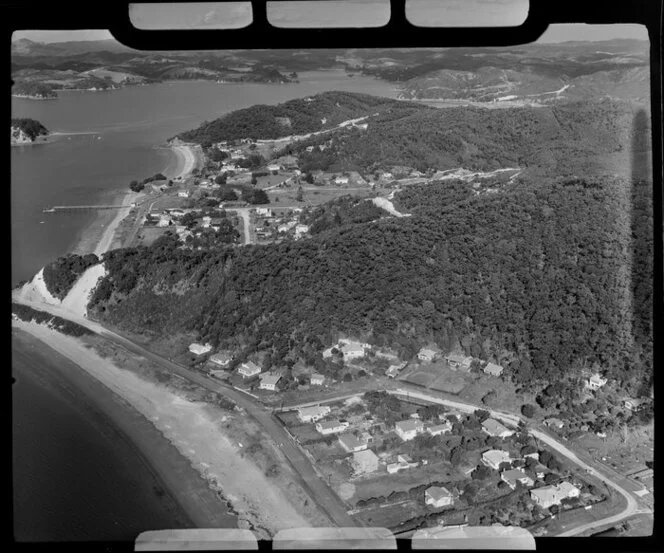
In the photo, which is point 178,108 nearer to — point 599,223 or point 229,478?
point 229,478

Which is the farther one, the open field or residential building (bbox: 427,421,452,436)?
the open field

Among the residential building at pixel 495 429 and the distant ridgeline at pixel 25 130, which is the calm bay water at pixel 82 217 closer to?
the distant ridgeline at pixel 25 130

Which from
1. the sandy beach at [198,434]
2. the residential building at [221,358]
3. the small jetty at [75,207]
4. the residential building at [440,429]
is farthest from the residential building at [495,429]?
the small jetty at [75,207]

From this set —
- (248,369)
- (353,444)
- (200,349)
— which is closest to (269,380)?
(248,369)

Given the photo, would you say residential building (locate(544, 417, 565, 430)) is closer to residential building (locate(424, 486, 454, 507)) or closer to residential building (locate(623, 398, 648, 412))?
residential building (locate(623, 398, 648, 412))

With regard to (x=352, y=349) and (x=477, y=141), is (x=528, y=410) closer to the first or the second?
(x=352, y=349)

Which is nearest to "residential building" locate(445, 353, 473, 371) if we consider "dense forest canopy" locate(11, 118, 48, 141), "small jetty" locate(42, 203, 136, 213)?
"small jetty" locate(42, 203, 136, 213)
